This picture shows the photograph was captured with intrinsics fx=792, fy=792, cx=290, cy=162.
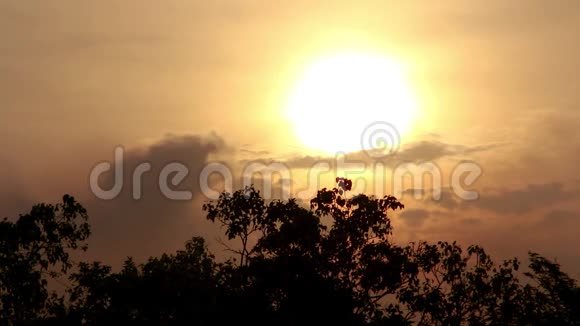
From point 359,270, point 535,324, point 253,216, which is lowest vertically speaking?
point 535,324

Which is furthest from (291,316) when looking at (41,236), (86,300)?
(41,236)

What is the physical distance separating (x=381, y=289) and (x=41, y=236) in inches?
553

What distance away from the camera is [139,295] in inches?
1187

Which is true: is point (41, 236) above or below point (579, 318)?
above

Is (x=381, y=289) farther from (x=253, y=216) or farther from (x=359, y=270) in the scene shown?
(x=253, y=216)

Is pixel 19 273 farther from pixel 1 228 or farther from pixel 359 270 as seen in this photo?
pixel 359 270

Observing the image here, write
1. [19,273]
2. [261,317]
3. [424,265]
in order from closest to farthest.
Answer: [261,317]
[19,273]
[424,265]

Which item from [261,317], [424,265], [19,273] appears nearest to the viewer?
[261,317]

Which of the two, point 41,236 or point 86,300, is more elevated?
point 41,236

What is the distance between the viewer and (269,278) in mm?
30797

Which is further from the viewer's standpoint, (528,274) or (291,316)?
(528,274)

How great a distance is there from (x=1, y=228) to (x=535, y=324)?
2185cm

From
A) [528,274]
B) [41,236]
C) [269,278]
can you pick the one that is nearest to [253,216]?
[269,278]

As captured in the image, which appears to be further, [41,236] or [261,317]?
[41,236]
